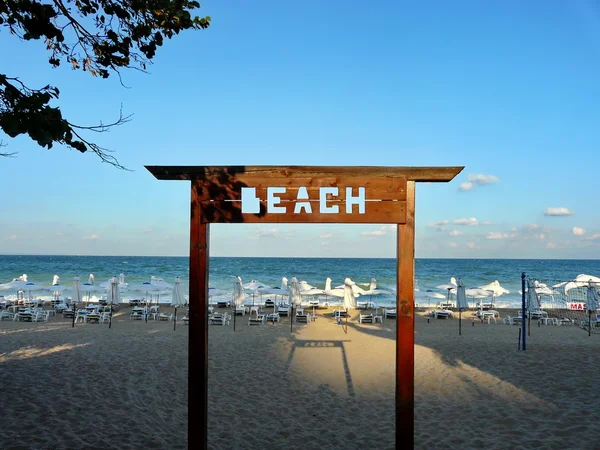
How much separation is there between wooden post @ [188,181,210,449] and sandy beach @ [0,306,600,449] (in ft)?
5.22

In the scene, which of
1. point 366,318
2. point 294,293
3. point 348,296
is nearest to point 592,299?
point 366,318

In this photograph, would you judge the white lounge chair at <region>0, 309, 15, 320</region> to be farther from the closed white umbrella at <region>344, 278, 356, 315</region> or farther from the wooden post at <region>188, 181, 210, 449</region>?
the wooden post at <region>188, 181, 210, 449</region>

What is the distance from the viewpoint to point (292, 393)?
7996mm

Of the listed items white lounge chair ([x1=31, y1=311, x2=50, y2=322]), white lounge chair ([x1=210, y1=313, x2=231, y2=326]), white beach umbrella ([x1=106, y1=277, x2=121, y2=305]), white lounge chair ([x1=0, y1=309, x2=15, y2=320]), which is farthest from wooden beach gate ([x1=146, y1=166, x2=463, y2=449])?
white lounge chair ([x1=0, y1=309, x2=15, y2=320])

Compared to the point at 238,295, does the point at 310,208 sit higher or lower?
higher

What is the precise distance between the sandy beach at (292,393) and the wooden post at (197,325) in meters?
1.59

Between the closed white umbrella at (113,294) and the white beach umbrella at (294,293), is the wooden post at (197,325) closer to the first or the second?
the white beach umbrella at (294,293)

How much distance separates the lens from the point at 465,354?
430 inches

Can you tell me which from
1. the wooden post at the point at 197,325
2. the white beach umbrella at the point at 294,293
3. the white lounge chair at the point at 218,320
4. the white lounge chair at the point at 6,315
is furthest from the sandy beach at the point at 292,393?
the white lounge chair at the point at 6,315

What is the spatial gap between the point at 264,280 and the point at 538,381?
47665 mm

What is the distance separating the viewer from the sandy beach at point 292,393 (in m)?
5.98

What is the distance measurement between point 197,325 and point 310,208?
159 centimetres

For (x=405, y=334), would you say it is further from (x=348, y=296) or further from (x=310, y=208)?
(x=348, y=296)

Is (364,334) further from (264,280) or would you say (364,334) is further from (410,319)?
(264,280)
